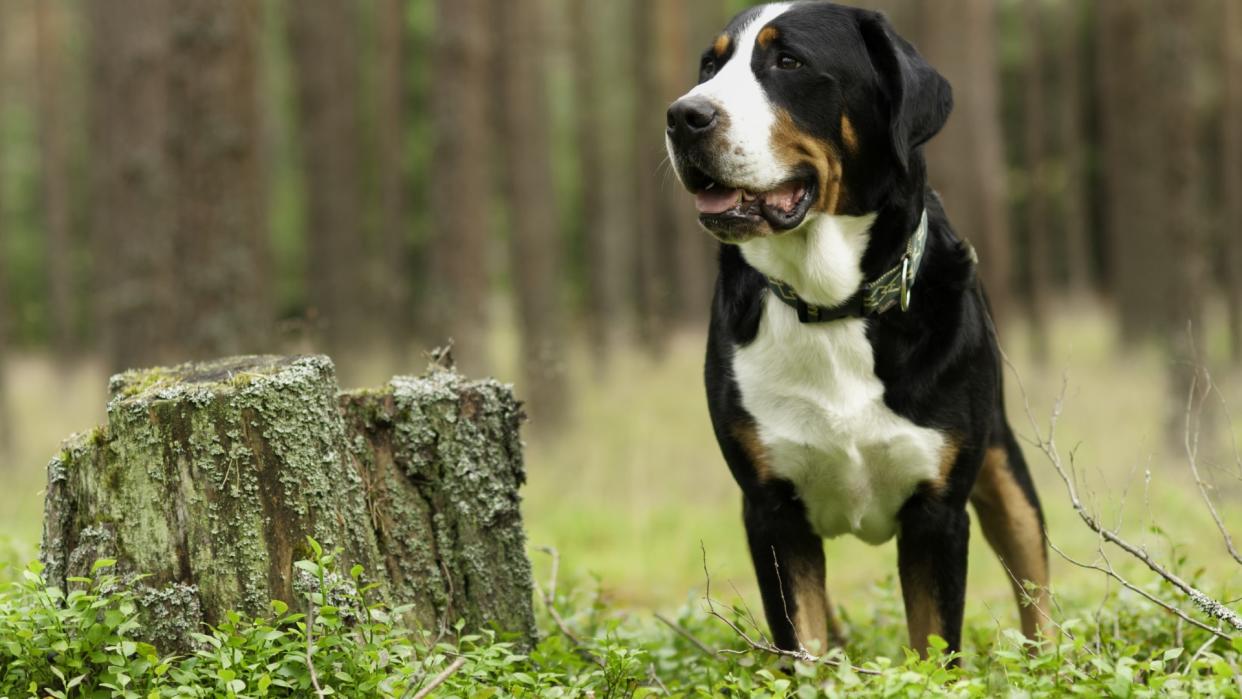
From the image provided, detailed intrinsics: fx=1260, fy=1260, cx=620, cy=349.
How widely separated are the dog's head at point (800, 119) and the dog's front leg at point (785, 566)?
760 millimetres

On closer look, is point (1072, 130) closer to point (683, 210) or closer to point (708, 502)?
point (683, 210)

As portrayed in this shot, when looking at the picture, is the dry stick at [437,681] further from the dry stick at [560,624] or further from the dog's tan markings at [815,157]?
the dog's tan markings at [815,157]

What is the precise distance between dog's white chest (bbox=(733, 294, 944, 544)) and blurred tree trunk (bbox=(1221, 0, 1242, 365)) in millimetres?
15097

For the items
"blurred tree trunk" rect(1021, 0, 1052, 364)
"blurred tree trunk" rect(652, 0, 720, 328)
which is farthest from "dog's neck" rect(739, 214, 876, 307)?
"blurred tree trunk" rect(1021, 0, 1052, 364)

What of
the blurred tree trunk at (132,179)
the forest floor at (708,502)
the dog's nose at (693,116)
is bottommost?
the forest floor at (708,502)

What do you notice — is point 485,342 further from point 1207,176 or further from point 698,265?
point 1207,176

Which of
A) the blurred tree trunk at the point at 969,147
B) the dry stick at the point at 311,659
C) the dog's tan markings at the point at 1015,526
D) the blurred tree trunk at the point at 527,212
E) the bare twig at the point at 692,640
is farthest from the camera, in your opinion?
the blurred tree trunk at the point at 969,147

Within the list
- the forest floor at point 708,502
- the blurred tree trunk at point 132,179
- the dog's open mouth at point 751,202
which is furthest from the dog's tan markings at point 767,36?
the blurred tree trunk at point 132,179

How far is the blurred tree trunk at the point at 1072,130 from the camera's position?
873 inches

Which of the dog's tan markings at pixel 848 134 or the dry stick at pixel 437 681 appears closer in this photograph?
the dry stick at pixel 437 681

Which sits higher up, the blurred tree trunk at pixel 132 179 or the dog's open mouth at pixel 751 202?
the blurred tree trunk at pixel 132 179

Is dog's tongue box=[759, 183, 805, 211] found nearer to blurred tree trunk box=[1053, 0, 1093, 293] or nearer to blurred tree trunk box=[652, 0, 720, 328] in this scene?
blurred tree trunk box=[652, 0, 720, 328]

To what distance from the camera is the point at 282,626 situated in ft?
10.2

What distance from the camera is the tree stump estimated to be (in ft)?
10.2
